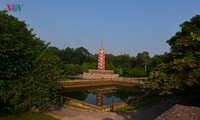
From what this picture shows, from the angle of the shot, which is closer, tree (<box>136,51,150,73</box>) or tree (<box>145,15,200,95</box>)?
tree (<box>145,15,200,95</box>)

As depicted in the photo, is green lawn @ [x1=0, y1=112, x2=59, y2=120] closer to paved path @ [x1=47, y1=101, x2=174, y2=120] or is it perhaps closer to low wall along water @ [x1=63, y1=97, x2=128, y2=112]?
paved path @ [x1=47, y1=101, x2=174, y2=120]

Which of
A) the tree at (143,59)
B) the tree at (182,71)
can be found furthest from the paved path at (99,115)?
the tree at (143,59)

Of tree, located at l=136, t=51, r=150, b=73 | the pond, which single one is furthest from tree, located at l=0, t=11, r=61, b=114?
tree, located at l=136, t=51, r=150, b=73

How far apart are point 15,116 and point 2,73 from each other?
4.40 metres

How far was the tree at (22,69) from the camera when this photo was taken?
18203 millimetres

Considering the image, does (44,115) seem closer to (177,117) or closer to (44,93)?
(44,93)

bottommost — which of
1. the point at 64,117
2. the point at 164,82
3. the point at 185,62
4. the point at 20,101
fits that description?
the point at 64,117

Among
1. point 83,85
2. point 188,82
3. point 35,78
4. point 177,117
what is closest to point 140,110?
point 188,82

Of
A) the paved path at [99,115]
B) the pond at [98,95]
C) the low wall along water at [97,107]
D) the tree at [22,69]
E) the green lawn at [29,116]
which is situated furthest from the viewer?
the pond at [98,95]

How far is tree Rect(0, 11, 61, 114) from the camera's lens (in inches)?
717

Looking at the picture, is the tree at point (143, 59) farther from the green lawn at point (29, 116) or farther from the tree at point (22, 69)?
the green lawn at point (29, 116)

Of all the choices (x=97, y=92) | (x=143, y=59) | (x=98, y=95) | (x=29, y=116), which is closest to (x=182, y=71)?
(x=29, y=116)

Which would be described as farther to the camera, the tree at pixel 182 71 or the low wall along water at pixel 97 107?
the low wall along water at pixel 97 107

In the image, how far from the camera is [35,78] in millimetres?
20453
